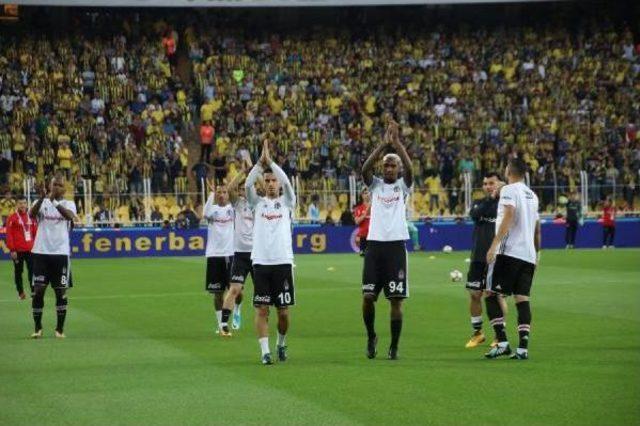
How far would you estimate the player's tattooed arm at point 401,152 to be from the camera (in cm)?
1418

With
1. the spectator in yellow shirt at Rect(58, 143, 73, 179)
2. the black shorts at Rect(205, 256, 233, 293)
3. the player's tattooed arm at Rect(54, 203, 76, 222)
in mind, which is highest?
the spectator in yellow shirt at Rect(58, 143, 73, 179)

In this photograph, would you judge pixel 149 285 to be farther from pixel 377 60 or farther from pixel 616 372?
pixel 377 60

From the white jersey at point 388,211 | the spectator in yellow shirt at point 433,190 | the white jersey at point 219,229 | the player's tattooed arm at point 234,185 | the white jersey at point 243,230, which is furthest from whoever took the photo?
the spectator in yellow shirt at point 433,190

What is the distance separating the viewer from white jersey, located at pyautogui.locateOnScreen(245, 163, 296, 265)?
14.3 meters

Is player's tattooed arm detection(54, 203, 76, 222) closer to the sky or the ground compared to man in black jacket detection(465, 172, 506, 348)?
closer to the sky

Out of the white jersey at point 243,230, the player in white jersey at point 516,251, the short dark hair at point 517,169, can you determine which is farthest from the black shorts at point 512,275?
the white jersey at point 243,230

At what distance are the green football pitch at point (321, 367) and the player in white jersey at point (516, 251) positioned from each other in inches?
16.8

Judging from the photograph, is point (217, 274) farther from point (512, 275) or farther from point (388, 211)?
point (512, 275)

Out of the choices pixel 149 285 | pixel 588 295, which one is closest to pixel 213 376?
pixel 588 295

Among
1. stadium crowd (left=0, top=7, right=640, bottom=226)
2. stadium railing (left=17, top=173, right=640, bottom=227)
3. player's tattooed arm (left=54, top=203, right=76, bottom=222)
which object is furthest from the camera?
stadium crowd (left=0, top=7, right=640, bottom=226)

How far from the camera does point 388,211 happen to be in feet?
47.8

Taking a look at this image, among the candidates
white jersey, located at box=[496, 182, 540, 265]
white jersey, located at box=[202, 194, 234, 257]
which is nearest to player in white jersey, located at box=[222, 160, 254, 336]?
white jersey, located at box=[202, 194, 234, 257]

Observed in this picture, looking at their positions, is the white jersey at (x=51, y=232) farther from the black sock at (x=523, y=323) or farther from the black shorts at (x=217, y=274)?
the black sock at (x=523, y=323)

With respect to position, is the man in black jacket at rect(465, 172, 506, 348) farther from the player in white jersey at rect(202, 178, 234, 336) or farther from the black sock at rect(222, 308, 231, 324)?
the player in white jersey at rect(202, 178, 234, 336)
